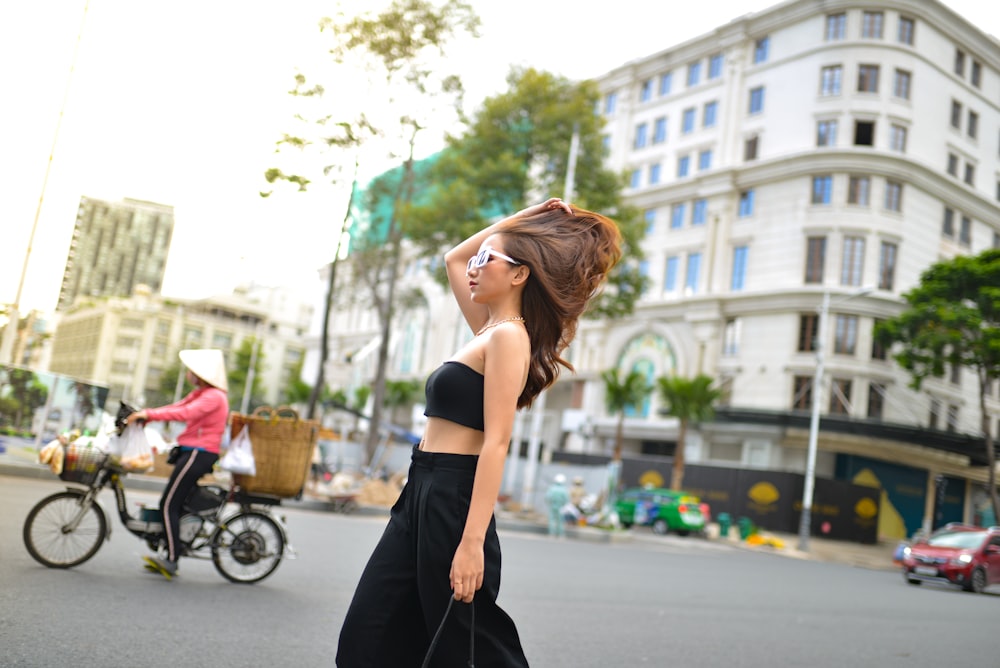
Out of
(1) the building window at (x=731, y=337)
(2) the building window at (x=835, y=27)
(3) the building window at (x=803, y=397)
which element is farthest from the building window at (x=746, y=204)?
(3) the building window at (x=803, y=397)

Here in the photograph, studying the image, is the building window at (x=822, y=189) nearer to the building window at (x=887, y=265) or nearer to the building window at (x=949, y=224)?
the building window at (x=887, y=265)

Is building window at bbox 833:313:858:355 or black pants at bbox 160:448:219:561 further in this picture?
building window at bbox 833:313:858:355

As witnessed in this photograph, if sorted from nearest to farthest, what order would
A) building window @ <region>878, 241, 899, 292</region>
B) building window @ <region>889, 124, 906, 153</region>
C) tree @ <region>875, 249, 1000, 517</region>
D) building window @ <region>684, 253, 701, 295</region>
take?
tree @ <region>875, 249, 1000, 517</region> < building window @ <region>878, 241, 899, 292</region> < building window @ <region>889, 124, 906, 153</region> < building window @ <region>684, 253, 701, 295</region>

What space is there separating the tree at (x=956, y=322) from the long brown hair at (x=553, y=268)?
31.5m

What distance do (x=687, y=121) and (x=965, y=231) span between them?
14.8 metres

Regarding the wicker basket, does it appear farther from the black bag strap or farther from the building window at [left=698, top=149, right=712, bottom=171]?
the building window at [left=698, top=149, right=712, bottom=171]

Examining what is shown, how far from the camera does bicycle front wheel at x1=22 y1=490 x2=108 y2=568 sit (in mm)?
6477

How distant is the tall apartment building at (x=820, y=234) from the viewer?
3838 cm

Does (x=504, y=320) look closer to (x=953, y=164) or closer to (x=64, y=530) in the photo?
(x=64, y=530)

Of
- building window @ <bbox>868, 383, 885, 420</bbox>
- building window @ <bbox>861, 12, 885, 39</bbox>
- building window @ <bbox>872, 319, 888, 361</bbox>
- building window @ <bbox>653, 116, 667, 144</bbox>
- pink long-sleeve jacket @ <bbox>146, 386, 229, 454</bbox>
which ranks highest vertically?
building window @ <bbox>861, 12, 885, 39</bbox>

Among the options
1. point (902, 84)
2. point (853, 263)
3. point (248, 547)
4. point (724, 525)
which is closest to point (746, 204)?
point (853, 263)

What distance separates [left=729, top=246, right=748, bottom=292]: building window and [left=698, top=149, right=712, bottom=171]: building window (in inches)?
204

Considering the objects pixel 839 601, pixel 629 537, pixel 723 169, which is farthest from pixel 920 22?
pixel 839 601

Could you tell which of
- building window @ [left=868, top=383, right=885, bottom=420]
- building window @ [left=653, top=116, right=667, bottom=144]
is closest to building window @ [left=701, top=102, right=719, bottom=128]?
building window @ [left=653, top=116, right=667, bottom=144]
